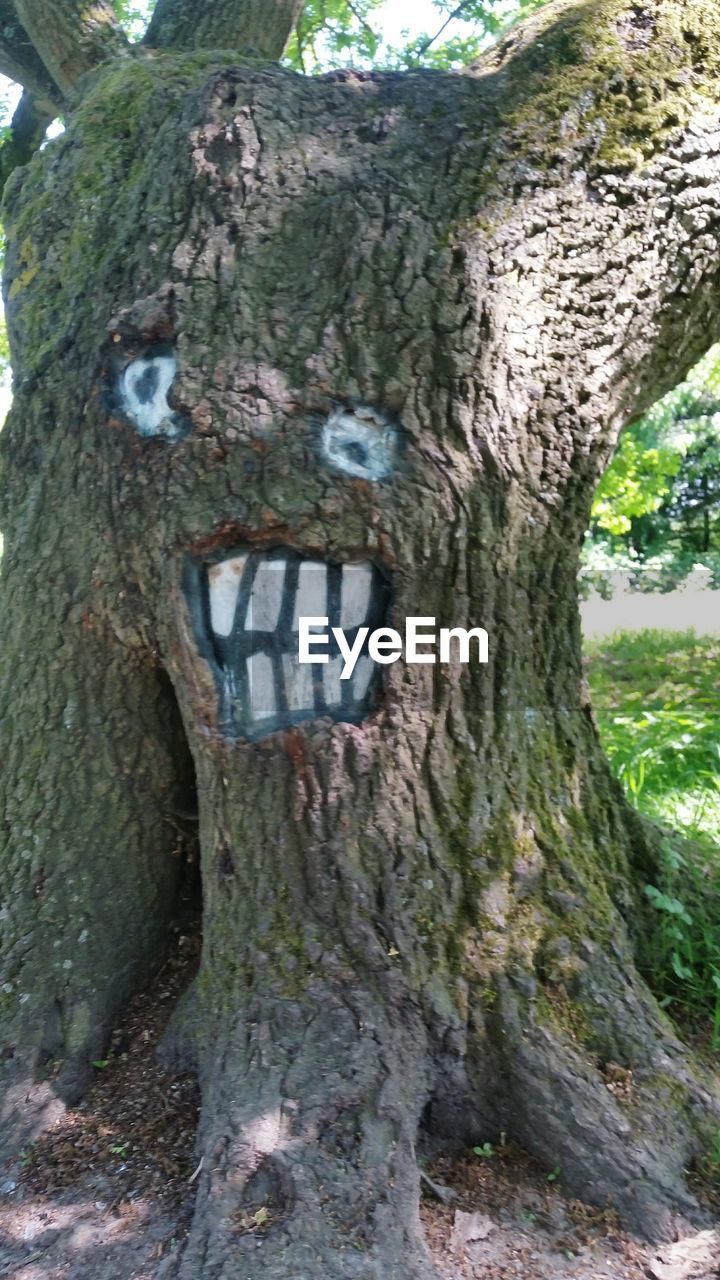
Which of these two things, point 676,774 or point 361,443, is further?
point 676,774

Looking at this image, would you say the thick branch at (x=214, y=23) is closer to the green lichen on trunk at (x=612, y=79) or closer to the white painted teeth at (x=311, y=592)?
the green lichen on trunk at (x=612, y=79)

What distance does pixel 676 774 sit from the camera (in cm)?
527

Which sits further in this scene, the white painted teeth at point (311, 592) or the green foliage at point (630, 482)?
the green foliage at point (630, 482)

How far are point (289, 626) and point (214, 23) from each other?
9.52 ft

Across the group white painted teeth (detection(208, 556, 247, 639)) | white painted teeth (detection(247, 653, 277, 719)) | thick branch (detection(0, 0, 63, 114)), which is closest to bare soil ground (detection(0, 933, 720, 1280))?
white painted teeth (detection(247, 653, 277, 719))

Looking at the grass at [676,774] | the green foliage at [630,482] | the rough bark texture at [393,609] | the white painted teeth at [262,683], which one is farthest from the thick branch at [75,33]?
the green foliage at [630,482]

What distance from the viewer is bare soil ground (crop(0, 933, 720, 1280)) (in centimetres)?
229

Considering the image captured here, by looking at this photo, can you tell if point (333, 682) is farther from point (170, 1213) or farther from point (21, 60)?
point (21, 60)

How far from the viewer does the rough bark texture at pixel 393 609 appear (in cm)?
248

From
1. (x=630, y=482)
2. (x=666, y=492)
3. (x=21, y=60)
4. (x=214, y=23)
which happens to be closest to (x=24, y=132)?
(x=21, y=60)

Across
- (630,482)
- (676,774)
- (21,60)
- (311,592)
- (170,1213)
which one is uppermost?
(21,60)

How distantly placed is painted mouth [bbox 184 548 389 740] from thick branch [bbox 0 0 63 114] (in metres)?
3.61

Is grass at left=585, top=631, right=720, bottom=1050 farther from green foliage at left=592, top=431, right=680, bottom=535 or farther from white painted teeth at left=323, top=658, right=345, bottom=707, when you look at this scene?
green foliage at left=592, top=431, right=680, bottom=535

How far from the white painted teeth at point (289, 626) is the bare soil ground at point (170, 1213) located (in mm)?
1071
